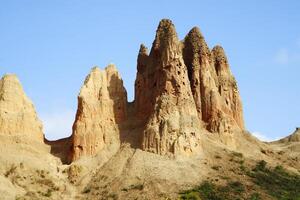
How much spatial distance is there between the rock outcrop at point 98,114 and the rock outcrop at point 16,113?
4.12m

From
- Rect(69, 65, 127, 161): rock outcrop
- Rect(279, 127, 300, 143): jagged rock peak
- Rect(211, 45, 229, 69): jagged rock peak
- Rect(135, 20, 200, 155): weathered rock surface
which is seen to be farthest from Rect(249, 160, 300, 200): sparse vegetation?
Rect(279, 127, 300, 143): jagged rock peak

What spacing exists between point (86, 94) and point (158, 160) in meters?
10.4

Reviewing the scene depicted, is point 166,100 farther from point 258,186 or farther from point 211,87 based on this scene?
point 258,186

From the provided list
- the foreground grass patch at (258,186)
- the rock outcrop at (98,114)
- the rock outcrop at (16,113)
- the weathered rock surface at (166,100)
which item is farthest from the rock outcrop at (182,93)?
the rock outcrop at (16,113)

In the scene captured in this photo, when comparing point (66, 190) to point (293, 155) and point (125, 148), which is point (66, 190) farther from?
point (293, 155)

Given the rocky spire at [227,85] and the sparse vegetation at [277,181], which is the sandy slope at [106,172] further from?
the rocky spire at [227,85]

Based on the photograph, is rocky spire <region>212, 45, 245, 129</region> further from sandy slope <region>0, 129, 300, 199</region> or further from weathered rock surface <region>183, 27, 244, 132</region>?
sandy slope <region>0, 129, 300, 199</region>

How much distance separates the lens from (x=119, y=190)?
177 feet

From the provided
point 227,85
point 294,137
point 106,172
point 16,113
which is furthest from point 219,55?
point 294,137

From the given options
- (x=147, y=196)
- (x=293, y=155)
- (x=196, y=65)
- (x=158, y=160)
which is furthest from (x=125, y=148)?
(x=293, y=155)

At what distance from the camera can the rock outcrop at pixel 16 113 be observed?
2388 inches

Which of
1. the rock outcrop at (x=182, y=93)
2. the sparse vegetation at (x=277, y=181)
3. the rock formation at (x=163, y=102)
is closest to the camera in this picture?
the sparse vegetation at (x=277, y=181)

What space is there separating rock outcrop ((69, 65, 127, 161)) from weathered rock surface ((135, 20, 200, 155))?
212 centimetres

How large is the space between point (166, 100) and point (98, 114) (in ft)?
22.2
